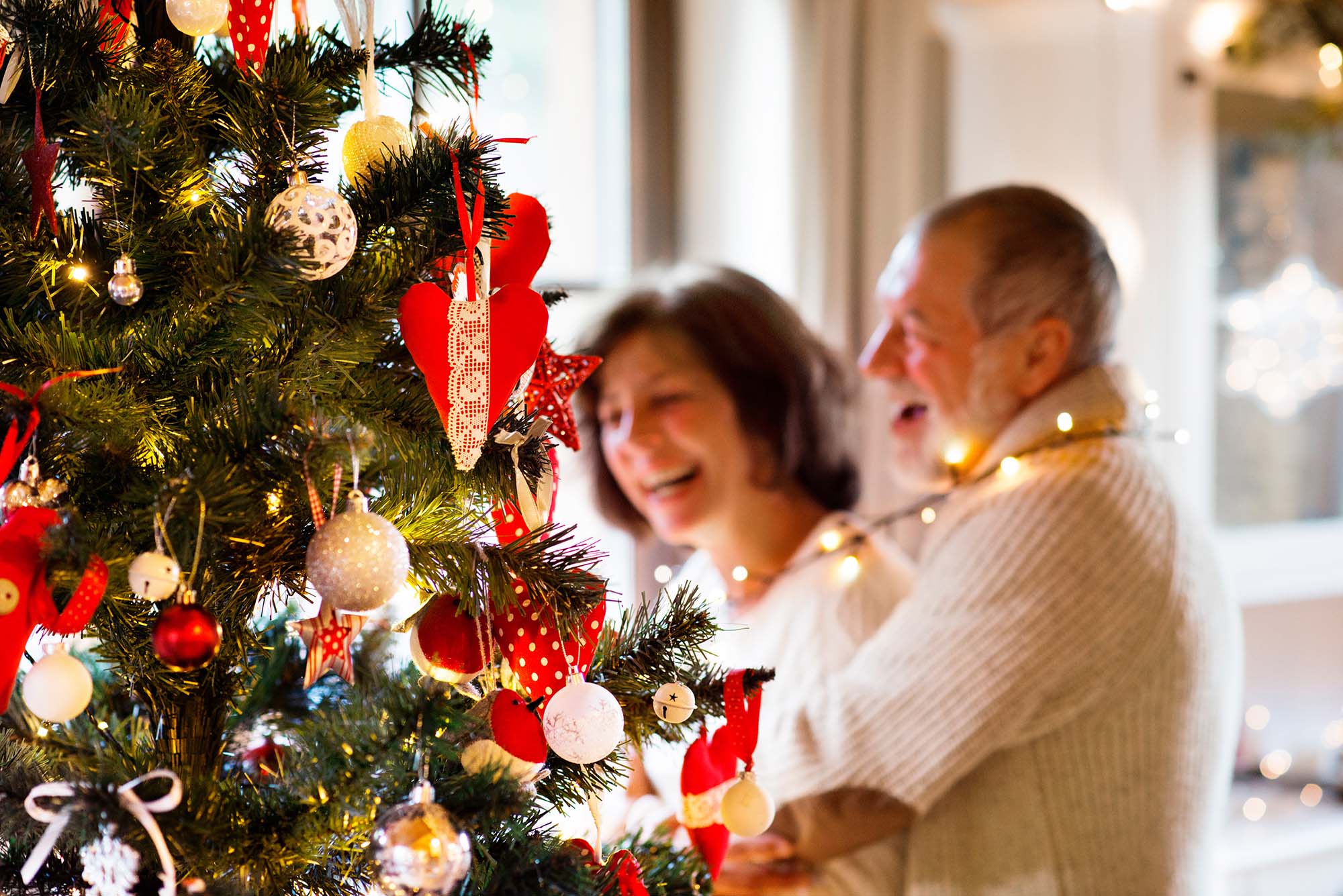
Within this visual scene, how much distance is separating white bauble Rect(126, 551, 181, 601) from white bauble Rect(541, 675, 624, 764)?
21 cm

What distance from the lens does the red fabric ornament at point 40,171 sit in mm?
546

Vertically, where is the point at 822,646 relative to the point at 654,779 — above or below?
above

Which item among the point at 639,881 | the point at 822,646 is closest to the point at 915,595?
the point at 822,646

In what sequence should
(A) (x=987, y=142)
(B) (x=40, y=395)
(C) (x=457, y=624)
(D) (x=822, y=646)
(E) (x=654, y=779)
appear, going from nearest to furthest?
(B) (x=40, y=395), (C) (x=457, y=624), (D) (x=822, y=646), (E) (x=654, y=779), (A) (x=987, y=142)

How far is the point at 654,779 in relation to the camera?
1369 millimetres

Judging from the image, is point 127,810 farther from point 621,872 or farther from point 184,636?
point 621,872

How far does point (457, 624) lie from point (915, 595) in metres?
0.63

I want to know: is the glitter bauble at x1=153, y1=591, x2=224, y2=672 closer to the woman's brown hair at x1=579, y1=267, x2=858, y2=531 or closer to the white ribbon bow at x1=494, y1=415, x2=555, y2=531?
the white ribbon bow at x1=494, y1=415, x2=555, y2=531

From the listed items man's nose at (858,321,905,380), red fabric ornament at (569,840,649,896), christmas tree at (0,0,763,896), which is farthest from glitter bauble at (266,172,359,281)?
man's nose at (858,321,905,380)

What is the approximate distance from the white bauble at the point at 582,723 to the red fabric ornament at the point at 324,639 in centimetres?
11

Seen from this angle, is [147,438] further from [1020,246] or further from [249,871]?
[1020,246]

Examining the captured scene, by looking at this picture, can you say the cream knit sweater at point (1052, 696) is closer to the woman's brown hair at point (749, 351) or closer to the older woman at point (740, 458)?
the older woman at point (740, 458)

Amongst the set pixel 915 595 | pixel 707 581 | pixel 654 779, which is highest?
pixel 915 595

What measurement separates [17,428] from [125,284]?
0.27 ft
